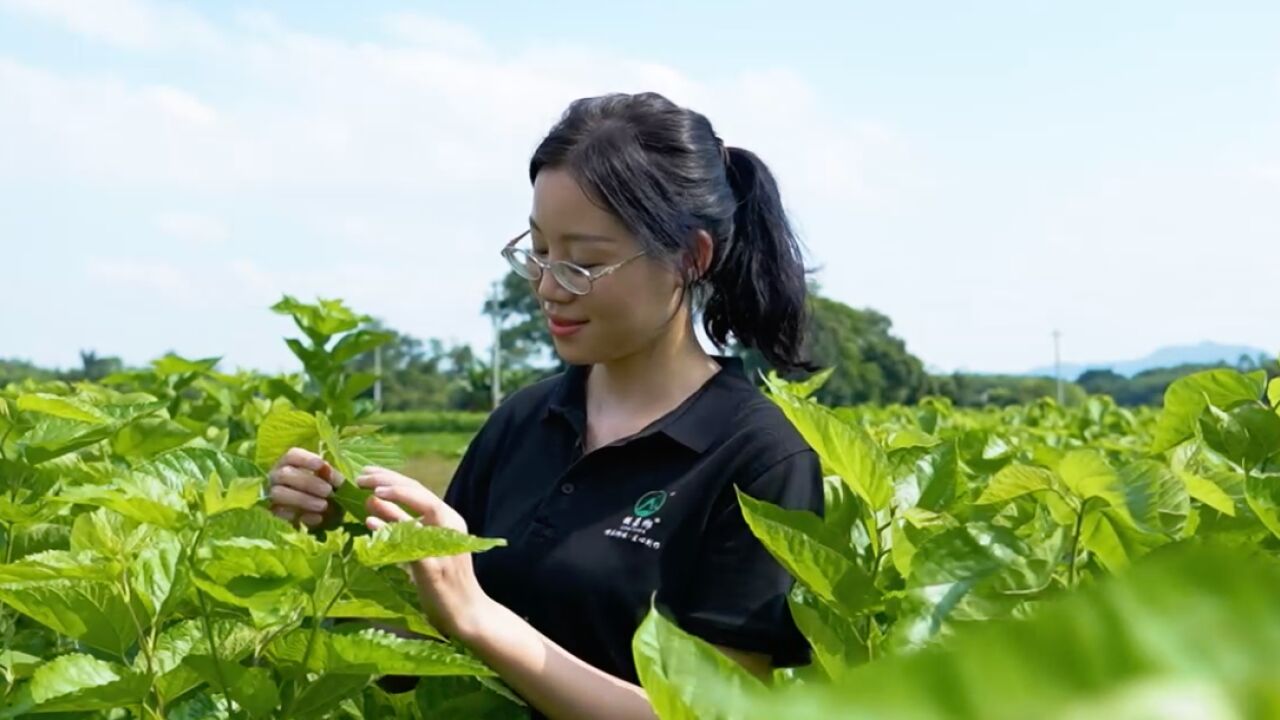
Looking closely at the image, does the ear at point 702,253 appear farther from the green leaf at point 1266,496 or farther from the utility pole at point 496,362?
the utility pole at point 496,362

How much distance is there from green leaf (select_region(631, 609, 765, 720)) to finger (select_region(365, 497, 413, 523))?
57cm

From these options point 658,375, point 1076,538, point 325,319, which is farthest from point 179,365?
point 1076,538

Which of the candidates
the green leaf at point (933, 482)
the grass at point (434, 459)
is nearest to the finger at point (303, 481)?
the green leaf at point (933, 482)

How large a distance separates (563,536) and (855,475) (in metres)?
0.71

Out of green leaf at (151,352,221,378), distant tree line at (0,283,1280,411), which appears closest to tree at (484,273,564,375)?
distant tree line at (0,283,1280,411)

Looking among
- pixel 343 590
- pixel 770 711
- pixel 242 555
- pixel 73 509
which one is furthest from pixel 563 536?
pixel 770 711

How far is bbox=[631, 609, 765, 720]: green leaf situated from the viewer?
76 cm

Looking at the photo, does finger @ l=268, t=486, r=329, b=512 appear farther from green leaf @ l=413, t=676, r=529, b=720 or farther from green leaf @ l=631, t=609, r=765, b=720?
green leaf @ l=631, t=609, r=765, b=720

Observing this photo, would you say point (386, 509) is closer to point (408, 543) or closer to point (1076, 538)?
point (408, 543)

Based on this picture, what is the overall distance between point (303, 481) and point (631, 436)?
0.58 meters

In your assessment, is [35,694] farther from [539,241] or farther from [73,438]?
[539,241]

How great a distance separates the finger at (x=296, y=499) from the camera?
1.48 metres

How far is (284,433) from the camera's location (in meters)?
1.52

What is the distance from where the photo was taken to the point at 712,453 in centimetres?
186
